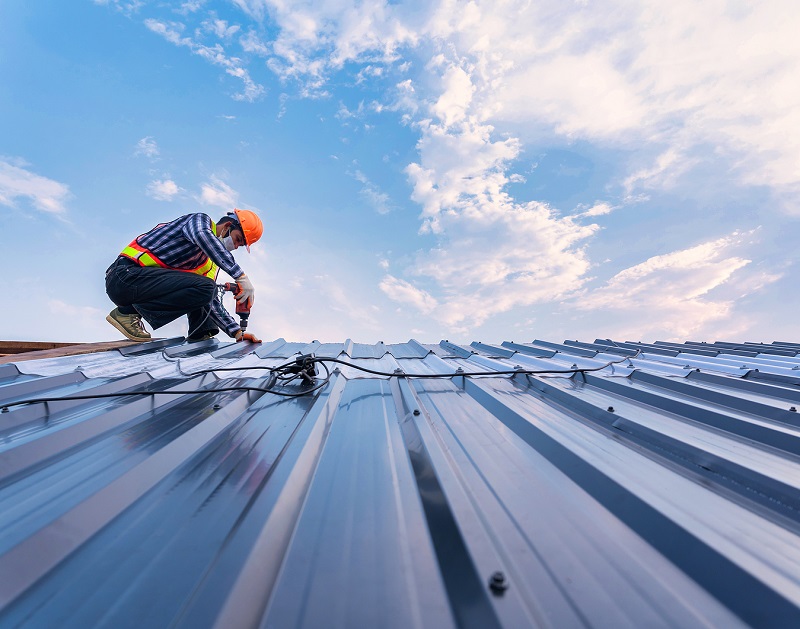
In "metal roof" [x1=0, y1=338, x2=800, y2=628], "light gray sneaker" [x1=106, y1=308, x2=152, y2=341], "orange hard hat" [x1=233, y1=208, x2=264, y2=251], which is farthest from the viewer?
"orange hard hat" [x1=233, y1=208, x2=264, y2=251]

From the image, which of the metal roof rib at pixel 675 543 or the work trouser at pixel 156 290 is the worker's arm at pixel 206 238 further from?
the metal roof rib at pixel 675 543

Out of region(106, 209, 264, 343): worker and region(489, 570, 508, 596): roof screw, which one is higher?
region(106, 209, 264, 343): worker

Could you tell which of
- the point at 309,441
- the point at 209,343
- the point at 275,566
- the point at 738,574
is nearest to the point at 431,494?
the point at 275,566

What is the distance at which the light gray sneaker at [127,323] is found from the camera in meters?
4.07

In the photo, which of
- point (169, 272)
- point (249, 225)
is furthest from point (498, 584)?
point (249, 225)

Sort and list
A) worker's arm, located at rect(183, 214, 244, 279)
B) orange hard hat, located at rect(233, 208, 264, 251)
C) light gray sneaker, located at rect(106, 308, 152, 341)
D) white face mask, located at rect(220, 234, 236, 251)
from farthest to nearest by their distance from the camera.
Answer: orange hard hat, located at rect(233, 208, 264, 251)
white face mask, located at rect(220, 234, 236, 251)
light gray sneaker, located at rect(106, 308, 152, 341)
worker's arm, located at rect(183, 214, 244, 279)

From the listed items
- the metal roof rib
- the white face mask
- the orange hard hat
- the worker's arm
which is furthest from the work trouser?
the metal roof rib

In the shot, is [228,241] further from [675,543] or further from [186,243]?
[675,543]

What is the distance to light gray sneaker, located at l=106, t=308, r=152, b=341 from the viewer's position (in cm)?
407

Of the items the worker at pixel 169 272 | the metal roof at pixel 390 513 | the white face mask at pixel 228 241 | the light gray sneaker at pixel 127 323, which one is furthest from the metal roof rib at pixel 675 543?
the light gray sneaker at pixel 127 323

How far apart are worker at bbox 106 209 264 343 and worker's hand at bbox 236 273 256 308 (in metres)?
0.02

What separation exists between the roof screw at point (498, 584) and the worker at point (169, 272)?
12.9 feet

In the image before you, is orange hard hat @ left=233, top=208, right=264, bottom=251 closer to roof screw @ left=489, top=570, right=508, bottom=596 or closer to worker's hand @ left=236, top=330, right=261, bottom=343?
worker's hand @ left=236, top=330, right=261, bottom=343

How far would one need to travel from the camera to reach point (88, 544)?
86cm
